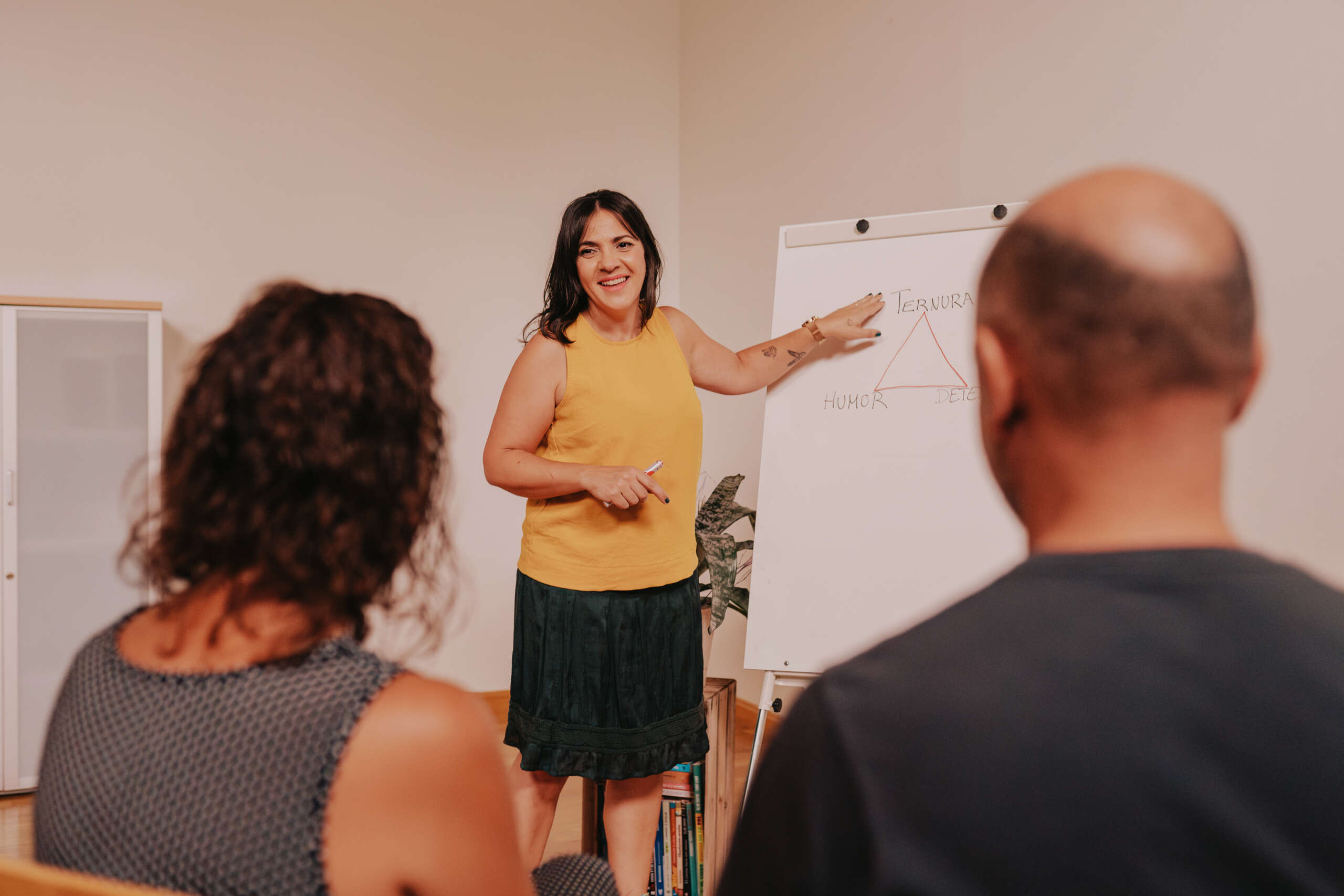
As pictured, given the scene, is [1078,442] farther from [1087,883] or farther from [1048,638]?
[1087,883]

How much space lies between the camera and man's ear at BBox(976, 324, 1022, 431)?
56 centimetres

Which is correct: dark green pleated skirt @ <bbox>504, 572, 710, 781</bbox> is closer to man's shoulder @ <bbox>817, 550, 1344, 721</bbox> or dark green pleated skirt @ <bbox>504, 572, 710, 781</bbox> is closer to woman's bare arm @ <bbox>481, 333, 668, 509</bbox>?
woman's bare arm @ <bbox>481, 333, 668, 509</bbox>

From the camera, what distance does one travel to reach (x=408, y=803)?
667 millimetres

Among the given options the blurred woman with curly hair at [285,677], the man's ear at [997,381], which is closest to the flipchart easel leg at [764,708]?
the blurred woman with curly hair at [285,677]

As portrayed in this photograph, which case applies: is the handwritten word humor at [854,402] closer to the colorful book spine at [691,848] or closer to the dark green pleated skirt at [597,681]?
the dark green pleated skirt at [597,681]

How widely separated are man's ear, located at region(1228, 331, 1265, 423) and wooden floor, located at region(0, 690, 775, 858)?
185 centimetres

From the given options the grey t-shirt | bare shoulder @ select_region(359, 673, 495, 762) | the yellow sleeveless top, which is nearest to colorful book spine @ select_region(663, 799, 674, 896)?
the yellow sleeveless top


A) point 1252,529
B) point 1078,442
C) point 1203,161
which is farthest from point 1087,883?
point 1203,161

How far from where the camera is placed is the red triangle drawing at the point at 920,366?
1.97 metres

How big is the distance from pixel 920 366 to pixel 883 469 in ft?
0.80

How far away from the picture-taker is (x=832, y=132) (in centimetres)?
304

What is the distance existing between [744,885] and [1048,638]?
0.23 meters

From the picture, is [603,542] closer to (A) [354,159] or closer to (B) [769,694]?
(B) [769,694]

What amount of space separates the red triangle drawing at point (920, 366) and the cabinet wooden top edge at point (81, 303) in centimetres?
226
